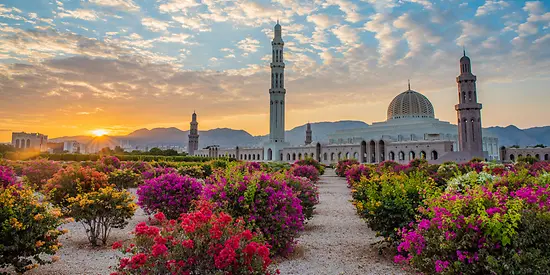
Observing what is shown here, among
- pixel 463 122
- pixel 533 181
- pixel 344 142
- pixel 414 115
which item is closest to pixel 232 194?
pixel 533 181

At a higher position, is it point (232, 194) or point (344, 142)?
point (344, 142)

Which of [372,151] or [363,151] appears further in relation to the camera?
[363,151]

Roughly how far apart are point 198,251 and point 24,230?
9.74ft

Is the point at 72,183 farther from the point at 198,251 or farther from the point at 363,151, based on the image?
the point at 363,151

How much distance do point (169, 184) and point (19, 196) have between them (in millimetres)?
3911

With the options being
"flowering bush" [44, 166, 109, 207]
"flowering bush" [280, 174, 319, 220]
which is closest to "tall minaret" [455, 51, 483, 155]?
"flowering bush" [280, 174, 319, 220]

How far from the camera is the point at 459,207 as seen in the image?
13.7 feet

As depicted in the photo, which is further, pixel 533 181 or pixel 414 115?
pixel 414 115

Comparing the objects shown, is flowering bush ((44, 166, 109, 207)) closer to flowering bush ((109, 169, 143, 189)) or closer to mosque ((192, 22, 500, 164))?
flowering bush ((109, 169, 143, 189))

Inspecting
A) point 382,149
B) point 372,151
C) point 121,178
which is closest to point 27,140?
point 372,151

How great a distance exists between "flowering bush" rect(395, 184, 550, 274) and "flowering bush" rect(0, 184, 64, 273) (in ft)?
16.3

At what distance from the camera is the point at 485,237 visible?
390cm

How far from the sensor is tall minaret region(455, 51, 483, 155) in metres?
41.9

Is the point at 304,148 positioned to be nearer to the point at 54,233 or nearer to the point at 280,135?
the point at 280,135
